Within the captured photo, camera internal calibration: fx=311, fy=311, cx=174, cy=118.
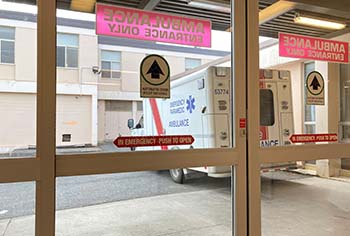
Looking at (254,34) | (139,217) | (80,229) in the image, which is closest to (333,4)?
(254,34)

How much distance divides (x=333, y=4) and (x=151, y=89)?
1.91 meters

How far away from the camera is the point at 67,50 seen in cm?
177

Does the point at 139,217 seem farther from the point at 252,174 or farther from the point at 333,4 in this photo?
the point at 333,4

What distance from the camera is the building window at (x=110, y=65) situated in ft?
6.39

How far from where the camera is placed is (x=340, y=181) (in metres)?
3.78

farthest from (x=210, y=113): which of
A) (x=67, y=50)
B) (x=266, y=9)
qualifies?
(x=67, y=50)

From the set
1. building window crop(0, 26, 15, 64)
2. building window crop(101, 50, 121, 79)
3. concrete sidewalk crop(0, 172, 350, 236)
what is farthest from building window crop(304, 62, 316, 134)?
building window crop(0, 26, 15, 64)

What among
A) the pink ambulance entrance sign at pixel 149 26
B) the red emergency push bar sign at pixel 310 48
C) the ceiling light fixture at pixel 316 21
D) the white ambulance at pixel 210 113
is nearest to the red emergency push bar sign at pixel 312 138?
the white ambulance at pixel 210 113

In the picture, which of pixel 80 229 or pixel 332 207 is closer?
pixel 80 229

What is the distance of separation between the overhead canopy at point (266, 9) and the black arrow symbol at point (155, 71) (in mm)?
371

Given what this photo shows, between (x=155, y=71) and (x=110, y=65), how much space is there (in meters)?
0.29

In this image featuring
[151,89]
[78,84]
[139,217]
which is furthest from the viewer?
[139,217]

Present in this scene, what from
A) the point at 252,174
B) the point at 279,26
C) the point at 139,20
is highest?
the point at 279,26

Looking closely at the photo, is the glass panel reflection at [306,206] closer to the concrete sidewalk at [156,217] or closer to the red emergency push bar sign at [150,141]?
the concrete sidewalk at [156,217]
